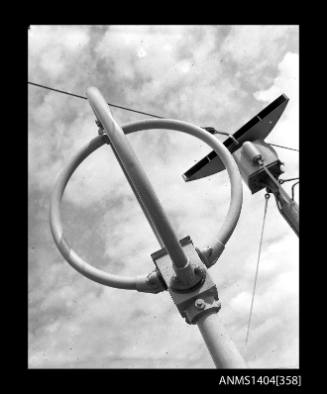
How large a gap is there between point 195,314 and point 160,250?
140cm

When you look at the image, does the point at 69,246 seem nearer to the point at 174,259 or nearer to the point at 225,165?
the point at 174,259

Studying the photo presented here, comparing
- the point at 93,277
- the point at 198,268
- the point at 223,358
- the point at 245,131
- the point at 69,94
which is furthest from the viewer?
the point at 245,131

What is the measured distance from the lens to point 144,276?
27.4ft

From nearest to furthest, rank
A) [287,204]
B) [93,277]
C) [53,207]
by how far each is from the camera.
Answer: [93,277]
[53,207]
[287,204]

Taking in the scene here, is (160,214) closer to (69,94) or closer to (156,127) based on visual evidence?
(156,127)

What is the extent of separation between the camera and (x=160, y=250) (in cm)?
836

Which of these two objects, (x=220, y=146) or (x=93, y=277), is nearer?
(x=93, y=277)

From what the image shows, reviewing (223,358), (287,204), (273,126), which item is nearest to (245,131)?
(273,126)

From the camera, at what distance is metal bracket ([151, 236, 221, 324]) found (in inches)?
305

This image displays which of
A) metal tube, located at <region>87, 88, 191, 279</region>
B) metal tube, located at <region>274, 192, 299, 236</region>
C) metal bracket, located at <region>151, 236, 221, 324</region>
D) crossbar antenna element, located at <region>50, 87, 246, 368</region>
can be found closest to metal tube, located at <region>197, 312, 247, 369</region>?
crossbar antenna element, located at <region>50, 87, 246, 368</region>

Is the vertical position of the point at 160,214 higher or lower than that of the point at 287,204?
lower

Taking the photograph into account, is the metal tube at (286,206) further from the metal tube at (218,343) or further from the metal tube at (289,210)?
the metal tube at (218,343)

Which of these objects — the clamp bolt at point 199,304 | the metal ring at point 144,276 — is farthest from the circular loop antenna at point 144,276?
the clamp bolt at point 199,304

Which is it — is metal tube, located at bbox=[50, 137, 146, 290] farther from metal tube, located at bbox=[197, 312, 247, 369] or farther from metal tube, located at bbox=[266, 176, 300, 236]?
metal tube, located at bbox=[266, 176, 300, 236]
